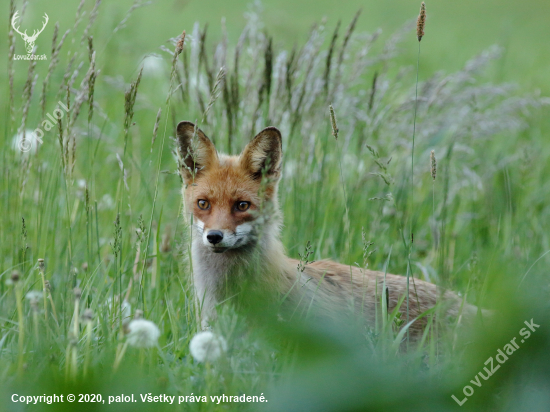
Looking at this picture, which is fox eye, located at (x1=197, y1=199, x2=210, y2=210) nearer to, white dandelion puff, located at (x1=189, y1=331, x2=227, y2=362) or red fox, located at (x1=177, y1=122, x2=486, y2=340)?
red fox, located at (x1=177, y1=122, x2=486, y2=340)

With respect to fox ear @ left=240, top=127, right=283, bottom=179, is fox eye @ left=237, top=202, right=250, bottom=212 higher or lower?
lower

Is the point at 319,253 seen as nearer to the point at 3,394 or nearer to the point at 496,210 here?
the point at 496,210

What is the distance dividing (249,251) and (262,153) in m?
0.66

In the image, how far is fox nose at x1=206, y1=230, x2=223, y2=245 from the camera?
3.29 meters

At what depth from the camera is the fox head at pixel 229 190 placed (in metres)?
3.40

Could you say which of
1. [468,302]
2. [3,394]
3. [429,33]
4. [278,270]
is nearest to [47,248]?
[278,270]

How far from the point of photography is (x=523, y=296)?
2.81 ft

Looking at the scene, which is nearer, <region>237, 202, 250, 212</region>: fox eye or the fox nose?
the fox nose

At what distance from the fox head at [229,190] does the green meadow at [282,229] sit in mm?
239

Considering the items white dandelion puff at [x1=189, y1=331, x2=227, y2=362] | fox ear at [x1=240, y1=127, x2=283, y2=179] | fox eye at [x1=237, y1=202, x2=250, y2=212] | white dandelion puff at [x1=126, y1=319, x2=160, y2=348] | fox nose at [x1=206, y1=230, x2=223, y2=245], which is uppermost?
fox ear at [x1=240, y1=127, x2=283, y2=179]

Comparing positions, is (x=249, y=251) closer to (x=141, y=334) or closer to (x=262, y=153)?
(x=262, y=153)

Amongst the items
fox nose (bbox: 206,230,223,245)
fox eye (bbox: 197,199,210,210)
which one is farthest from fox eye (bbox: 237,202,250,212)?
fox nose (bbox: 206,230,223,245)

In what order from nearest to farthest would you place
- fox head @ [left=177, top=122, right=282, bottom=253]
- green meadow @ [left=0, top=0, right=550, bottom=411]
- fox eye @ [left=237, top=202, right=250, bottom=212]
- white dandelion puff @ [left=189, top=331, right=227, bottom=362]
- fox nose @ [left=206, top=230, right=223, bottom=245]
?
1. green meadow @ [left=0, top=0, right=550, bottom=411]
2. white dandelion puff @ [left=189, top=331, right=227, bottom=362]
3. fox nose @ [left=206, top=230, right=223, bottom=245]
4. fox head @ [left=177, top=122, right=282, bottom=253]
5. fox eye @ [left=237, top=202, right=250, bottom=212]

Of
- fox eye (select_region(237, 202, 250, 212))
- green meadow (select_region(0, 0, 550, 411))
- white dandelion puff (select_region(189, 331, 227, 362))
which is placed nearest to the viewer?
green meadow (select_region(0, 0, 550, 411))
